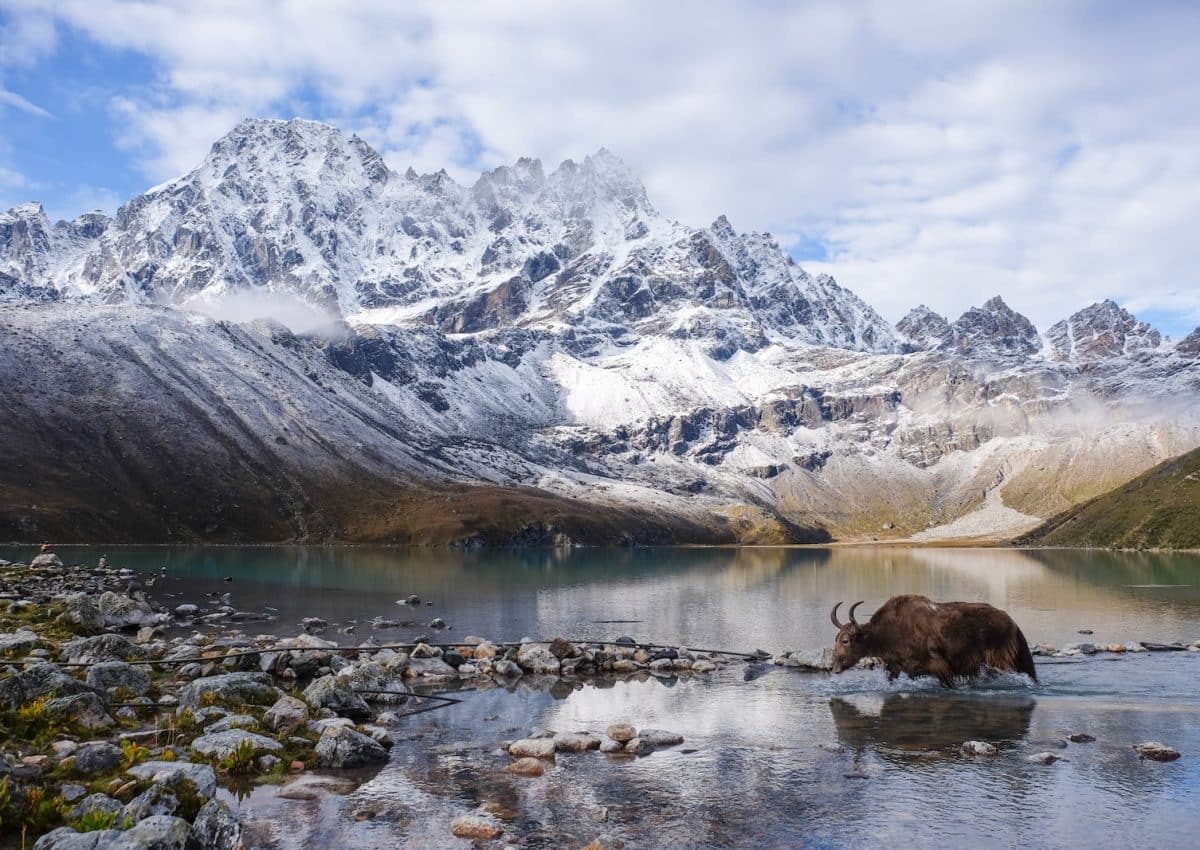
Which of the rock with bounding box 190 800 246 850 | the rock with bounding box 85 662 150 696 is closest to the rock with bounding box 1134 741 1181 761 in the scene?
the rock with bounding box 190 800 246 850

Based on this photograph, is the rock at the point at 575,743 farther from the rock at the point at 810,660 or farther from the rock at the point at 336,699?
the rock at the point at 810,660

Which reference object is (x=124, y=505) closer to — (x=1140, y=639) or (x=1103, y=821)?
(x=1140, y=639)

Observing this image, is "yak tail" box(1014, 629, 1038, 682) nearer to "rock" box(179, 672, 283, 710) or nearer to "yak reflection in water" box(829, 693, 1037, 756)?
"yak reflection in water" box(829, 693, 1037, 756)

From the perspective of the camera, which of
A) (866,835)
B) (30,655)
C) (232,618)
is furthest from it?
(232,618)

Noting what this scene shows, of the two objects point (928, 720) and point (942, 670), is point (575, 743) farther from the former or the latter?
point (942, 670)

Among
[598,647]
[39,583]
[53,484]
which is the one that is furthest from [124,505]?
[598,647]

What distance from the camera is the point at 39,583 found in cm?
6228

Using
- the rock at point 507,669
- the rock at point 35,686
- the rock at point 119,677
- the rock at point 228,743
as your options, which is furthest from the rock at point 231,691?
the rock at point 507,669

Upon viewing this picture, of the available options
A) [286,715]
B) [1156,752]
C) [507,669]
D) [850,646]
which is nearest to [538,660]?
[507,669]

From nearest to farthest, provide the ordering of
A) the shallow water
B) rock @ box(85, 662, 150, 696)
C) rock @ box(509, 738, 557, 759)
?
the shallow water
rock @ box(509, 738, 557, 759)
rock @ box(85, 662, 150, 696)

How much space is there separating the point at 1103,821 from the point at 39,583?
220 ft

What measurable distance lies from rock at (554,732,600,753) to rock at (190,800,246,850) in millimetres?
9659

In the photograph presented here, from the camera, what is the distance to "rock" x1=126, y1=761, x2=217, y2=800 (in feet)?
57.6

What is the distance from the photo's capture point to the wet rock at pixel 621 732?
81.7 feet
